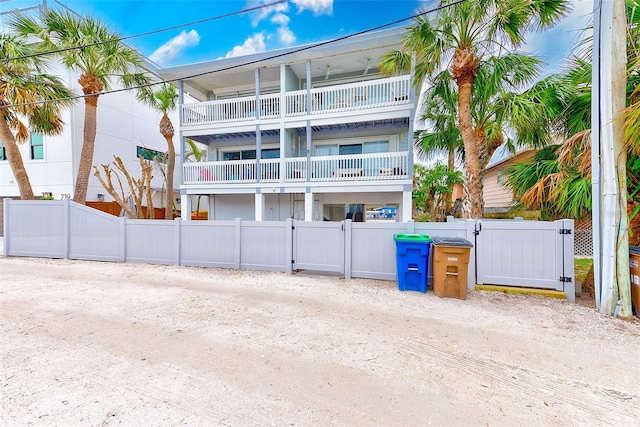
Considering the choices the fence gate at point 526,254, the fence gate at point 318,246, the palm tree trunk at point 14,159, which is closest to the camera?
the fence gate at point 526,254

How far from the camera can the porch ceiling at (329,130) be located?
11.3 meters

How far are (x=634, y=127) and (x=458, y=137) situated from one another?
6.86m

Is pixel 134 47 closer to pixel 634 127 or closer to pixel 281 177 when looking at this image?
pixel 281 177

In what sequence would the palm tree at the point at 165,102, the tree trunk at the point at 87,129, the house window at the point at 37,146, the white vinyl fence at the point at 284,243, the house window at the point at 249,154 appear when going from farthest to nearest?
1. the house window at the point at 37,146
2. the house window at the point at 249,154
3. the palm tree at the point at 165,102
4. the tree trunk at the point at 87,129
5. the white vinyl fence at the point at 284,243

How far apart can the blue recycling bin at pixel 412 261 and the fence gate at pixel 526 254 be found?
1192mm

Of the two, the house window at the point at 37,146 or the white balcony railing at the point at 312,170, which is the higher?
the house window at the point at 37,146

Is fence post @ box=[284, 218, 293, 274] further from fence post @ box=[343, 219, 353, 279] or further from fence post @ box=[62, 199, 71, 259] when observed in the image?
fence post @ box=[62, 199, 71, 259]

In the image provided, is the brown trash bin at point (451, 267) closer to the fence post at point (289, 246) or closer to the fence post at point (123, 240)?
the fence post at point (289, 246)

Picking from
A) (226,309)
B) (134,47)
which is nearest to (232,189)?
(134,47)

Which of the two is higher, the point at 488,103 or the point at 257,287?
the point at 488,103

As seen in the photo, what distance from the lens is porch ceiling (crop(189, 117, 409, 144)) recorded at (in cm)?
1132

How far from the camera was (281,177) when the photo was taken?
11.4 meters

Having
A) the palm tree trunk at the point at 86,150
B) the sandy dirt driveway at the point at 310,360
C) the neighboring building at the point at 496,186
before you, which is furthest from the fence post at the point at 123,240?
A: the neighboring building at the point at 496,186

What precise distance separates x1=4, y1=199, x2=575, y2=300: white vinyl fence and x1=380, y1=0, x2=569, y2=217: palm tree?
245cm
